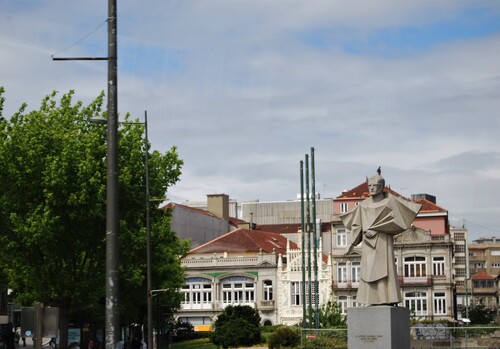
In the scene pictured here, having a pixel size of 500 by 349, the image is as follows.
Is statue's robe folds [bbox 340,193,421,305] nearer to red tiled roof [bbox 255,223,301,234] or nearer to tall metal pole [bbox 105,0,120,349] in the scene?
tall metal pole [bbox 105,0,120,349]

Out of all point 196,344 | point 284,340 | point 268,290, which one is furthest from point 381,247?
point 268,290

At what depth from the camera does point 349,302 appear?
279ft

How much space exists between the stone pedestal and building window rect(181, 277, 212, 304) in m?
70.4

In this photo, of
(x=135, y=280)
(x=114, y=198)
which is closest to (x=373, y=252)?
(x=114, y=198)

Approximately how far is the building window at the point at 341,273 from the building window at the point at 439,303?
25.7ft

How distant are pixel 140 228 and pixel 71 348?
6.41 m

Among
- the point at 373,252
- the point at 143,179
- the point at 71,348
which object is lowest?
the point at 71,348

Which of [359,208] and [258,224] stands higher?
[258,224]

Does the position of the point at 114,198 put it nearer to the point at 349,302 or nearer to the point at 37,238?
the point at 37,238

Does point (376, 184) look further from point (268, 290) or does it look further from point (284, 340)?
point (268, 290)

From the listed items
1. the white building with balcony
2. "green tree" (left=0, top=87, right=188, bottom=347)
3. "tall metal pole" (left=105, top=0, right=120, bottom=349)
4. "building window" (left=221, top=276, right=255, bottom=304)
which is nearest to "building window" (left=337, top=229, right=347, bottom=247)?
the white building with balcony

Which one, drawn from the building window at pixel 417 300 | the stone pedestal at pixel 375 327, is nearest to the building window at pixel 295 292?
the building window at pixel 417 300

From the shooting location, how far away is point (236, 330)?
53.3 m

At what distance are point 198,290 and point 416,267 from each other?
66.2 ft
